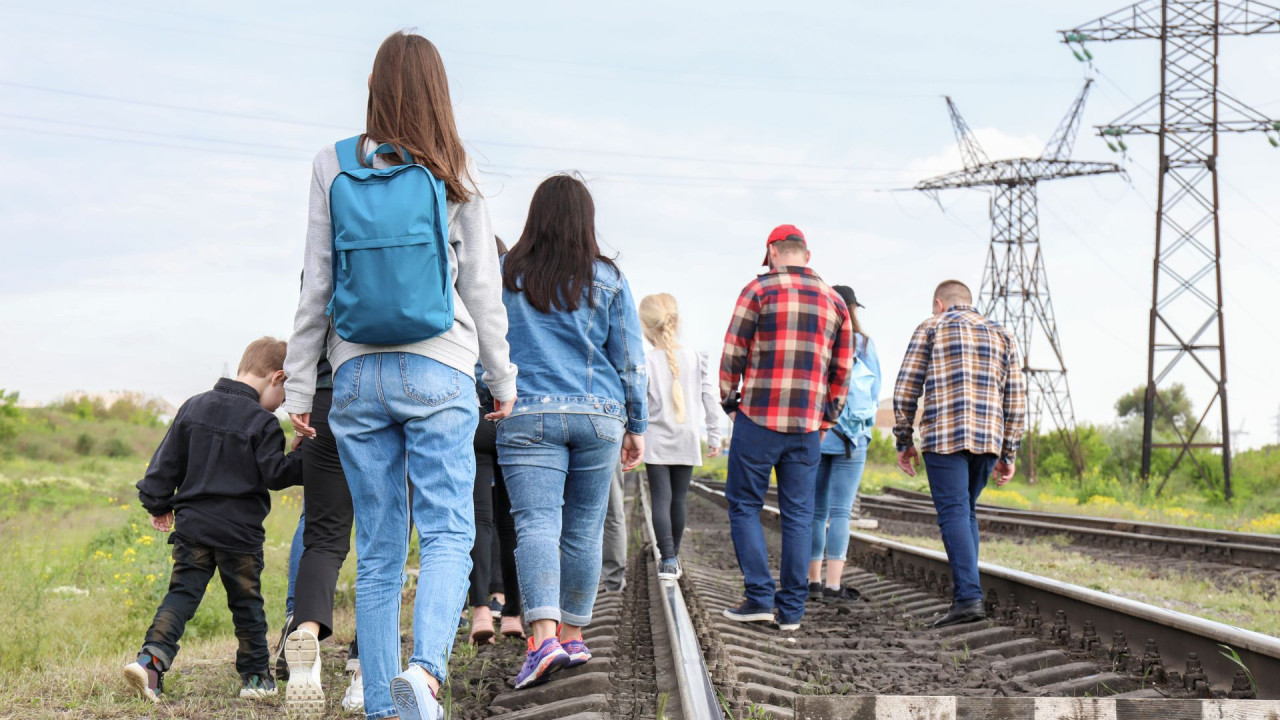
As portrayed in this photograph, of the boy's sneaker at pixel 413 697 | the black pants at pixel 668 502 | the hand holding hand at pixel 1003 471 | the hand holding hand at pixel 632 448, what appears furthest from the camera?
the black pants at pixel 668 502

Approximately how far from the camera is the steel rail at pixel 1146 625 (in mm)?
4102

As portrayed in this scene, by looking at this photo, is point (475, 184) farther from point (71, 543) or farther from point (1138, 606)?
point (71, 543)

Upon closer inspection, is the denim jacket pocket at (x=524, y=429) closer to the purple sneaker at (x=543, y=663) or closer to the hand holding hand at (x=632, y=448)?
the hand holding hand at (x=632, y=448)

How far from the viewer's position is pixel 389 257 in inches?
127

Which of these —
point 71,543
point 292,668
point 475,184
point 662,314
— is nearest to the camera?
point 475,184

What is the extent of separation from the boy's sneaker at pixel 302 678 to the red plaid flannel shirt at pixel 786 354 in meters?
2.92

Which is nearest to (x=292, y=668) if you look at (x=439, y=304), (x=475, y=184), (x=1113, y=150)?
(x=439, y=304)

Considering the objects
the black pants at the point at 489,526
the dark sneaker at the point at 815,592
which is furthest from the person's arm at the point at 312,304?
the dark sneaker at the point at 815,592

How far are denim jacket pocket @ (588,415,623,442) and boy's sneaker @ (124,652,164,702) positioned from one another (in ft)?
6.35

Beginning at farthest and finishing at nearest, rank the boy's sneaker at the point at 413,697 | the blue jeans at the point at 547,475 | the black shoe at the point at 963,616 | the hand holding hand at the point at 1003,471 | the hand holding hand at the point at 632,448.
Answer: the hand holding hand at the point at 1003,471 → the black shoe at the point at 963,616 → the hand holding hand at the point at 632,448 → the blue jeans at the point at 547,475 → the boy's sneaker at the point at 413,697

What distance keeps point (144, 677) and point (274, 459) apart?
944 mm

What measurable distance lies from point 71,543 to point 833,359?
8510 mm

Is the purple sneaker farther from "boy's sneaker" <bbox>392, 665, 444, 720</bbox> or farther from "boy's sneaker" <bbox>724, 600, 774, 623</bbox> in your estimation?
"boy's sneaker" <bbox>724, 600, 774, 623</bbox>

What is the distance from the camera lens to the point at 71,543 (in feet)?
36.6
